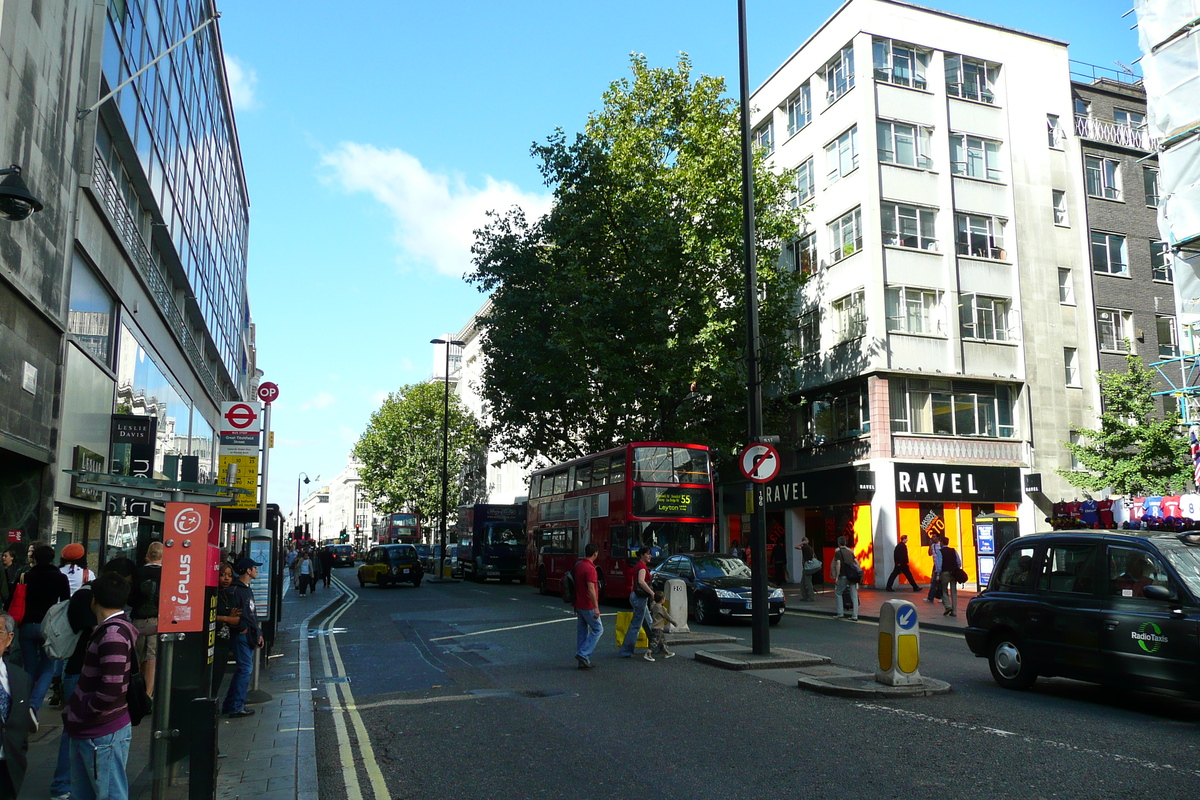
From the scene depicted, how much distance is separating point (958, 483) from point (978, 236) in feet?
28.2

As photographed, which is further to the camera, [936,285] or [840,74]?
[840,74]

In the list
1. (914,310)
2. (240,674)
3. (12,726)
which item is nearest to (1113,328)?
(914,310)

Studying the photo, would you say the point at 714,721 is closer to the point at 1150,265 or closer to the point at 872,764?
the point at 872,764

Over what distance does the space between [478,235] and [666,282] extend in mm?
7790

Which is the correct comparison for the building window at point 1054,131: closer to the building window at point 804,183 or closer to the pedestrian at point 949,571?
the building window at point 804,183

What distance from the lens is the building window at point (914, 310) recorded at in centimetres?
3147

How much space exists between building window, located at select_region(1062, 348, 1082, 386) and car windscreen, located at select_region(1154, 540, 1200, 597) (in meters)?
26.3

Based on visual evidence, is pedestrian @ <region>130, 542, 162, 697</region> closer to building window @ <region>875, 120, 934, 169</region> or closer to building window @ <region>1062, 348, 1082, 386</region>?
building window @ <region>875, 120, 934, 169</region>

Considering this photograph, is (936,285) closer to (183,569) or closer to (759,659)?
(759,659)

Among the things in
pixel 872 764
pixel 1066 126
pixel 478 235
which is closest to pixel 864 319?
pixel 1066 126

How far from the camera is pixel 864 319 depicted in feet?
104

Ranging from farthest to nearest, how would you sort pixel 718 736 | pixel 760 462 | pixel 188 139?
pixel 188 139
pixel 760 462
pixel 718 736

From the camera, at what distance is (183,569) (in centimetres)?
631

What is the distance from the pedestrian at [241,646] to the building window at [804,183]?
2933 cm
